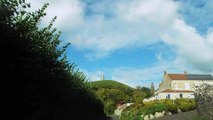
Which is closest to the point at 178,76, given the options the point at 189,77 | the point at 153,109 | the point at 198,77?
the point at 189,77

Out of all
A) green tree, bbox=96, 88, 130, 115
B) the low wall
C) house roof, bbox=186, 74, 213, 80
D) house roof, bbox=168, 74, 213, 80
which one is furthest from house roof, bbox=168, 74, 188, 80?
the low wall

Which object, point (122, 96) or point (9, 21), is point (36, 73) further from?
point (122, 96)

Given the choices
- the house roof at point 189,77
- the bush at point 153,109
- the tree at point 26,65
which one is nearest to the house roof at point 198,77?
the house roof at point 189,77

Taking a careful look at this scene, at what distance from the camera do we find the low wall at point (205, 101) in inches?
1122

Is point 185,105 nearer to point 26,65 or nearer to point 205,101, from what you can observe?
point 205,101

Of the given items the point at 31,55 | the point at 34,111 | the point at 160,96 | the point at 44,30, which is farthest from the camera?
the point at 160,96

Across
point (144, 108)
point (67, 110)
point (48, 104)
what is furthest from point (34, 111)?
point (144, 108)

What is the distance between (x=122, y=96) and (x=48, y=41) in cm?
10022

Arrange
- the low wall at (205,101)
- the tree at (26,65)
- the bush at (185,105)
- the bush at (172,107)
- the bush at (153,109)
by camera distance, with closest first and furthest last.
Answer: the tree at (26,65) < the low wall at (205,101) < the bush at (153,109) < the bush at (172,107) < the bush at (185,105)

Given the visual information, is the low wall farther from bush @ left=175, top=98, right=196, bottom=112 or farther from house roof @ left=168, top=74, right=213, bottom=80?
house roof @ left=168, top=74, right=213, bottom=80

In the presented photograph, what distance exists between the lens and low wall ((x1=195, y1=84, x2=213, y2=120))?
28.5 metres

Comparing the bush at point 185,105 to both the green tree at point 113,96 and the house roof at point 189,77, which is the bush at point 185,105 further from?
the green tree at point 113,96

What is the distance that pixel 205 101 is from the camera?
97.8 feet

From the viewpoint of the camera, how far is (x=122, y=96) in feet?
386
